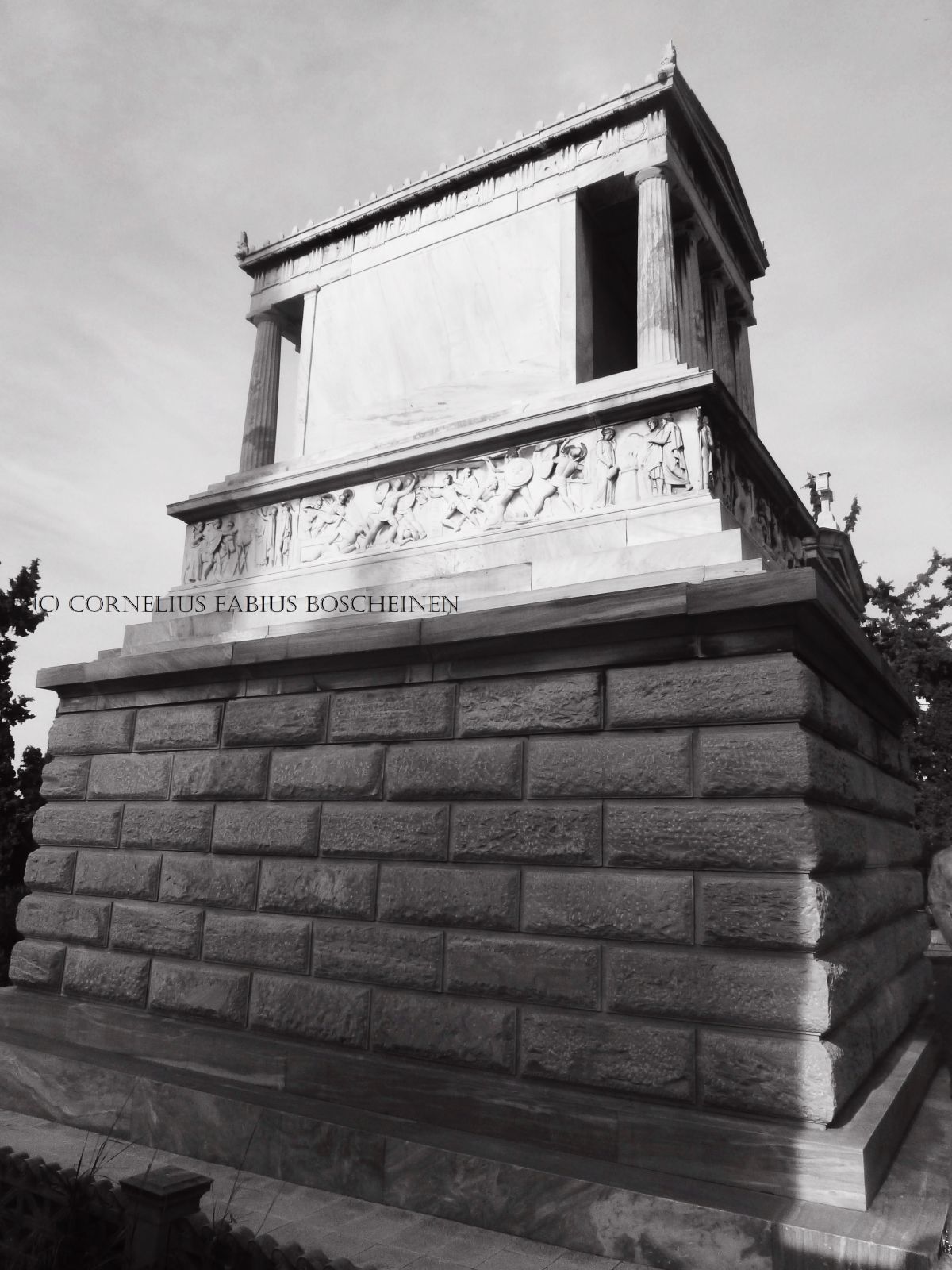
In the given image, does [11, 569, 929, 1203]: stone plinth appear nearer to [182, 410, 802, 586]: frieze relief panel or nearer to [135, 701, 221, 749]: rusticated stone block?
[135, 701, 221, 749]: rusticated stone block

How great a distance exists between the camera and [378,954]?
21.8 feet

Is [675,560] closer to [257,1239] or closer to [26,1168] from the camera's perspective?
[257,1239]

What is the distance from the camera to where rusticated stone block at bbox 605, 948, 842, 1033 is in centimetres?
514

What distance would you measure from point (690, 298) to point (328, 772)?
24.6 ft

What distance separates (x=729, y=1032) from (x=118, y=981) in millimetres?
5523

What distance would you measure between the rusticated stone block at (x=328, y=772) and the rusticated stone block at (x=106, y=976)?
7.06ft

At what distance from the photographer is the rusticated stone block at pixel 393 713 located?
22.5ft

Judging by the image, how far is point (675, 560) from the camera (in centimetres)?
734

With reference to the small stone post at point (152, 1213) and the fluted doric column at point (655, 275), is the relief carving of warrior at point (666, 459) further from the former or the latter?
the small stone post at point (152, 1213)

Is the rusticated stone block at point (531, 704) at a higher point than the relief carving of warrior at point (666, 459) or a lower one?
lower

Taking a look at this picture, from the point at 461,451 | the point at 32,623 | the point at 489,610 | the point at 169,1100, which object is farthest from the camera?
the point at 32,623

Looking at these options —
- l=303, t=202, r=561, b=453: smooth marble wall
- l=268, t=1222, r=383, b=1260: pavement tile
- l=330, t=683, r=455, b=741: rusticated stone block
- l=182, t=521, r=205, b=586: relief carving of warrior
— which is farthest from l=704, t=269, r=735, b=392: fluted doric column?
l=268, t=1222, r=383, b=1260: pavement tile

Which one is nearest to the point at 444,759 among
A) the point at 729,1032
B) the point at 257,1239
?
the point at 729,1032

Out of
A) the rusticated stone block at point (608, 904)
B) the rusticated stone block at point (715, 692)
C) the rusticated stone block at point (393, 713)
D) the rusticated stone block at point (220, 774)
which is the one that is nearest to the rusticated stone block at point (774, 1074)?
the rusticated stone block at point (608, 904)
